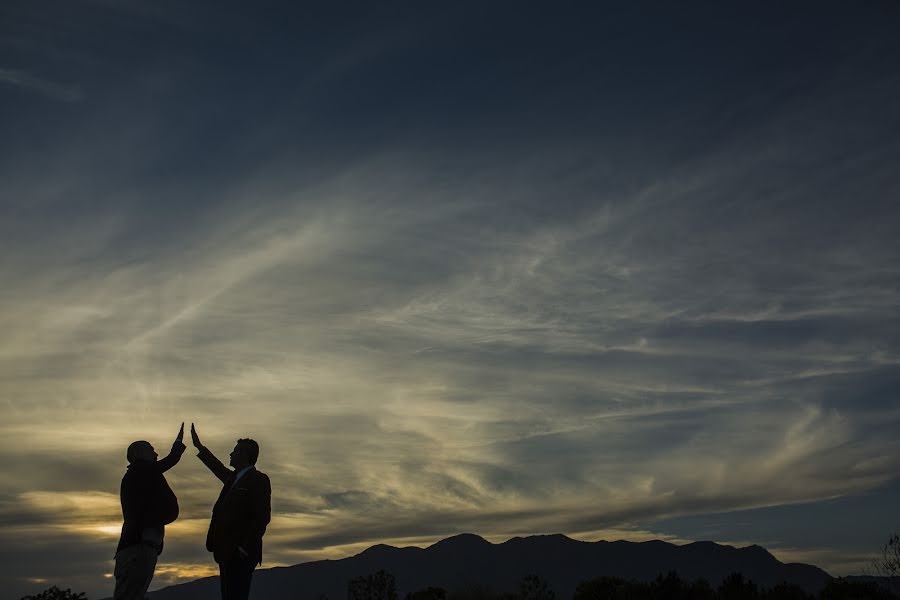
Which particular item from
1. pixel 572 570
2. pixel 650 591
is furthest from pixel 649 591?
pixel 572 570

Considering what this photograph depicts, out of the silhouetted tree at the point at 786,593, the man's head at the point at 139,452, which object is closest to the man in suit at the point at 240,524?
the man's head at the point at 139,452

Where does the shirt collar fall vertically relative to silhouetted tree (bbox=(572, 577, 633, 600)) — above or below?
above

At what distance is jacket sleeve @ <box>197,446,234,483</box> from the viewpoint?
35.4 ft

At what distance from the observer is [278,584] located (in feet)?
631

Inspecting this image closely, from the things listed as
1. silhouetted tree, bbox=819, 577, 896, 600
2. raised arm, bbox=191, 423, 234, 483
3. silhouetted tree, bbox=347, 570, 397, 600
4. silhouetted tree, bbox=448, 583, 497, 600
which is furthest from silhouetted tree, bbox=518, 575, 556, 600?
raised arm, bbox=191, 423, 234, 483

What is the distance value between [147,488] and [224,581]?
4.52 ft

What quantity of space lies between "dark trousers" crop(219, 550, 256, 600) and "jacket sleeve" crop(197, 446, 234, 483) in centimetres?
128

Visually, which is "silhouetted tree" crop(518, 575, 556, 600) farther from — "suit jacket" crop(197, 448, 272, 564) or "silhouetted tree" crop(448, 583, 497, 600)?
"suit jacket" crop(197, 448, 272, 564)

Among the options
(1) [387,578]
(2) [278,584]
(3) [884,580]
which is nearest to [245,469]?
(1) [387,578]

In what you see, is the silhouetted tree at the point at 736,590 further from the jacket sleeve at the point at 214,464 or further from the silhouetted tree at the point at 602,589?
the jacket sleeve at the point at 214,464

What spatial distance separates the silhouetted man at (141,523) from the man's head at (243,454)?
0.81 metres

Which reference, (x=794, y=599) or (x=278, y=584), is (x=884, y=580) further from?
(x=278, y=584)

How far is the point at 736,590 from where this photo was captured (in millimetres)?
26531

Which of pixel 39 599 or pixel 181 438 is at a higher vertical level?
pixel 181 438
